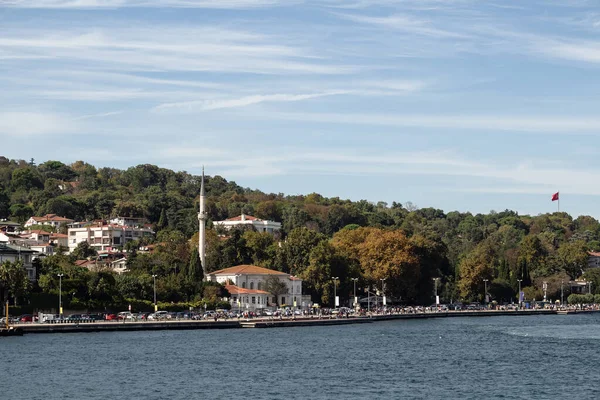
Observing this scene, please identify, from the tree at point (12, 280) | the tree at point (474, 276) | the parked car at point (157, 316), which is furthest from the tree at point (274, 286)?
the tree at point (12, 280)

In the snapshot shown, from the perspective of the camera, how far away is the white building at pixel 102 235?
152125 millimetres

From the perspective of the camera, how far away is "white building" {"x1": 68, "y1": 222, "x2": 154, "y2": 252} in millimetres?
152125

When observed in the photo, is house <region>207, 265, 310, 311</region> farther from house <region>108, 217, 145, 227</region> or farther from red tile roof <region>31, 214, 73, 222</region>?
red tile roof <region>31, 214, 73, 222</region>

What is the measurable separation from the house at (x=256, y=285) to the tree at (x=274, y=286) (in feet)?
0.87

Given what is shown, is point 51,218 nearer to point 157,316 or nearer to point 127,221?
point 127,221

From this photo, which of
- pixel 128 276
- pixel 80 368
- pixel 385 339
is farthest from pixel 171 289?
pixel 80 368

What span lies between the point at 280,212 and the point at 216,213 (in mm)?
11680

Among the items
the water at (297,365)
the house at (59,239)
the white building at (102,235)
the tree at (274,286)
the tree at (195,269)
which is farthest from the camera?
the white building at (102,235)

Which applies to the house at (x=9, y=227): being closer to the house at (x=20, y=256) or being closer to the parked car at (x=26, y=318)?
the house at (x=20, y=256)

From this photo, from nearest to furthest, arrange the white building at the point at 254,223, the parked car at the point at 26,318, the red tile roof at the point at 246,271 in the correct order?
the parked car at the point at 26,318, the red tile roof at the point at 246,271, the white building at the point at 254,223

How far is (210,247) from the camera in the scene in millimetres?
125438

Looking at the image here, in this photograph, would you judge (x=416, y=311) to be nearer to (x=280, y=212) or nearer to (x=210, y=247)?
(x=210, y=247)

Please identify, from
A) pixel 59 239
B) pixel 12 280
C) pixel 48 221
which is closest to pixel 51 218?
pixel 48 221

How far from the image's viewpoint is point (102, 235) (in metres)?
152
